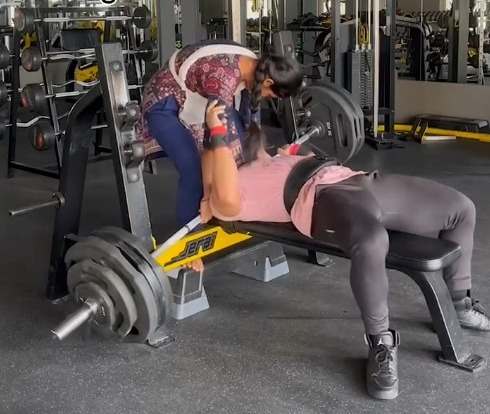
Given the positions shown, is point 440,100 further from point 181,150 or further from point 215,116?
point 215,116

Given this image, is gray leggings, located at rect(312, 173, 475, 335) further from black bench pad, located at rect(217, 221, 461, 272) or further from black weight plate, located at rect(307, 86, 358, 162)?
black weight plate, located at rect(307, 86, 358, 162)

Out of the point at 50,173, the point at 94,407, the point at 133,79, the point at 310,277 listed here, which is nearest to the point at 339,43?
the point at 133,79

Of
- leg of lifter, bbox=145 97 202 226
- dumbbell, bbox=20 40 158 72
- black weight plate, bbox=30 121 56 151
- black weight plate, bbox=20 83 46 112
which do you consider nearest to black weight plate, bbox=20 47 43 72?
dumbbell, bbox=20 40 158 72

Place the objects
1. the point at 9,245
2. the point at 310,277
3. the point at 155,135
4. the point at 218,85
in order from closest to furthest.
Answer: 1. the point at 218,85
2. the point at 155,135
3. the point at 310,277
4. the point at 9,245

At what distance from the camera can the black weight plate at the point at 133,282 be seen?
1.67 metres

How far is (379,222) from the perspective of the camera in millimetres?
1689

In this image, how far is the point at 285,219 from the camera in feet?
6.29

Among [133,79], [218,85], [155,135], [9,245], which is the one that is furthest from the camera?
[133,79]

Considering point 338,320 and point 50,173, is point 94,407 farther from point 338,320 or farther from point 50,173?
point 50,173

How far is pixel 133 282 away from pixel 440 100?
164 inches

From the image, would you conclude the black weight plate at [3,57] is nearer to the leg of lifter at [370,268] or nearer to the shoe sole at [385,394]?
the leg of lifter at [370,268]

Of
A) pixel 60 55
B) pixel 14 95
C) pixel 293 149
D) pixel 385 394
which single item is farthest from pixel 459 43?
pixel 385 394

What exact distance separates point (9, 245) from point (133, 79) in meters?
1.71

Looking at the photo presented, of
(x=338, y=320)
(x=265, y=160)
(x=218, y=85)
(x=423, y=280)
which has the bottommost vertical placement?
(x=338, y=320)
